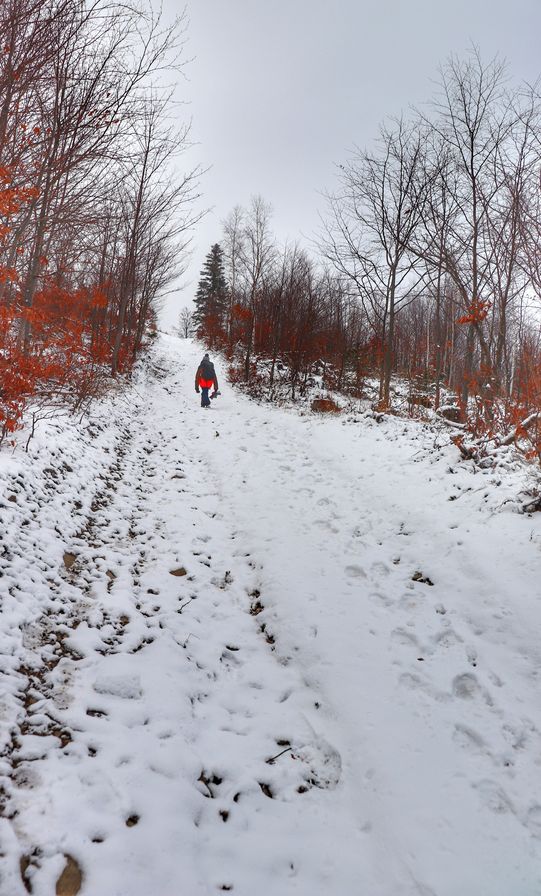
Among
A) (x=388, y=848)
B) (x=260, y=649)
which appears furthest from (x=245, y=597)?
(x=388, y=848)

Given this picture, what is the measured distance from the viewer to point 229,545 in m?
4.41

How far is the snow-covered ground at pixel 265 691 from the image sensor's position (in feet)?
5.54

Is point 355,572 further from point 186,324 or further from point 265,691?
point 186,324

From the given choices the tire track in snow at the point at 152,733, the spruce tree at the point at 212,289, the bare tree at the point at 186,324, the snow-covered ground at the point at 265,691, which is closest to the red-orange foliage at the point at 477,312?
the snow-covered ground at the point at 265,691

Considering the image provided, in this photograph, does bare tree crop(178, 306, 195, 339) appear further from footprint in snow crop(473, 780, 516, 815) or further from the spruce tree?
footprint in snow crop(473, 780, 516, 815)

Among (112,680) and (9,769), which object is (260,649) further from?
(9,769)

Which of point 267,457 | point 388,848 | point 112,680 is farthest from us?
A: point 267,457

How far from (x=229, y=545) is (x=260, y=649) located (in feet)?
5.08

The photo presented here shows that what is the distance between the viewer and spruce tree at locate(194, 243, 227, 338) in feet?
108

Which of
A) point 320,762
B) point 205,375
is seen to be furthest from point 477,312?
point 205,375

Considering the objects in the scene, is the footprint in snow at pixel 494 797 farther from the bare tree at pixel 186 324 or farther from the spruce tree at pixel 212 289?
the bare tree at pixel 186 324

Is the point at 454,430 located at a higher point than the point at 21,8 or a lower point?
lower

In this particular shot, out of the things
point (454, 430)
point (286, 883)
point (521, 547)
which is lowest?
point (286, 883)

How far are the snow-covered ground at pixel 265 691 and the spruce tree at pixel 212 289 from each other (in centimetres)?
3029
